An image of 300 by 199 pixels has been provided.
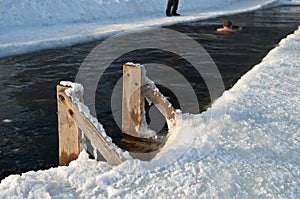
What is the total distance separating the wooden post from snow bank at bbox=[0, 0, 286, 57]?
6.50 metres

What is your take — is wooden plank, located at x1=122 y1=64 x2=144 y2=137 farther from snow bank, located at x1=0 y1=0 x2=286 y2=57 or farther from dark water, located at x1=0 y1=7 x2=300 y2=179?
snow bank, located at x1=0 y1=0 x2=286 y2=57

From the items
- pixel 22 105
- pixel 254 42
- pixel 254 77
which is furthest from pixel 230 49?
pixel 22 105

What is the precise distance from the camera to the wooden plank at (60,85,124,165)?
3467 mm

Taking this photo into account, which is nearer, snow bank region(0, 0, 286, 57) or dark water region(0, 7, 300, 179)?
dark water region(0, 7, 300, 179)

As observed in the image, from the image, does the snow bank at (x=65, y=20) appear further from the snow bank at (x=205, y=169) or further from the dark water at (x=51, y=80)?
the snow bank at (x=205, y=169)

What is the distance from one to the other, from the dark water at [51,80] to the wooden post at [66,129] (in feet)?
2.73

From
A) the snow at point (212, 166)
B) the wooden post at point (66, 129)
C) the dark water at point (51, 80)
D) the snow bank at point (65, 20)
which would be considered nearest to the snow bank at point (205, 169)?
the snow at point (212, 166)

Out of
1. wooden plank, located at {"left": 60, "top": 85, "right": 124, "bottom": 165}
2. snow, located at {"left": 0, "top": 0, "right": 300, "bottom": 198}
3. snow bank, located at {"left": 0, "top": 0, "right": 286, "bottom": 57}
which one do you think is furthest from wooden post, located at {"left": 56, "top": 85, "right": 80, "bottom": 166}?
snow bank, located at {"left": 0, "top": 0, "right": 286, "bottom": 57}

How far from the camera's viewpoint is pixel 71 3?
1697cm

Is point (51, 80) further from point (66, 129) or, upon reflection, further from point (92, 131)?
point (92, 131)

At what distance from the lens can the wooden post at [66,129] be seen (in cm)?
356

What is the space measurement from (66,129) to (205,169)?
1334 mm

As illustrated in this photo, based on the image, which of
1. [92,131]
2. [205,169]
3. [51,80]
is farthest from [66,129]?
[51,80]

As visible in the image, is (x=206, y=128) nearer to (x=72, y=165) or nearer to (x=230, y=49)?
(x=72, y=165)
